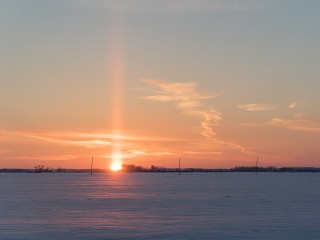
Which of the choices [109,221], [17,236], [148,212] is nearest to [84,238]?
[17,236]

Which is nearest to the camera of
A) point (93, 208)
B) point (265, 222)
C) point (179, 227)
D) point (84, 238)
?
point (84, 238)

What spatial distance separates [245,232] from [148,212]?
411 inches

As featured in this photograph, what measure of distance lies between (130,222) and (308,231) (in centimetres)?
824

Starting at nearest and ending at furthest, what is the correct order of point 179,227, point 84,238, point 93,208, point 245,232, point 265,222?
point 84,238 → point 245,232 → point 179,227 → point 265,222 → point 93,208

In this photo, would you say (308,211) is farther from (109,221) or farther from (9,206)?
(9,206)

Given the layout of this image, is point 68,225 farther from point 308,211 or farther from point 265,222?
point 308,211

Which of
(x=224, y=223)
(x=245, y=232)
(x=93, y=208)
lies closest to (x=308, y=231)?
(x=245, y=232)

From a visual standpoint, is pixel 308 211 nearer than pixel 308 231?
No

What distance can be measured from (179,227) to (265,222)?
4391mm

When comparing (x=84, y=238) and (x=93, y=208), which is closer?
(x=84, y=238)

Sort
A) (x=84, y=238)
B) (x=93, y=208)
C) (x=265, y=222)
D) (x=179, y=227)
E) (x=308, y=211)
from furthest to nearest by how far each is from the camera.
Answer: (x=93, y=208) → (x=308, y=211) → (x=265, y=222) → (x=179, y=227) → (x=84, y=238)

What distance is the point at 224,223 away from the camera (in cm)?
2881

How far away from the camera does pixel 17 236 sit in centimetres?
2405

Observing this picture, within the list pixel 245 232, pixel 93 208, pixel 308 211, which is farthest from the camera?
pixel 93 208
